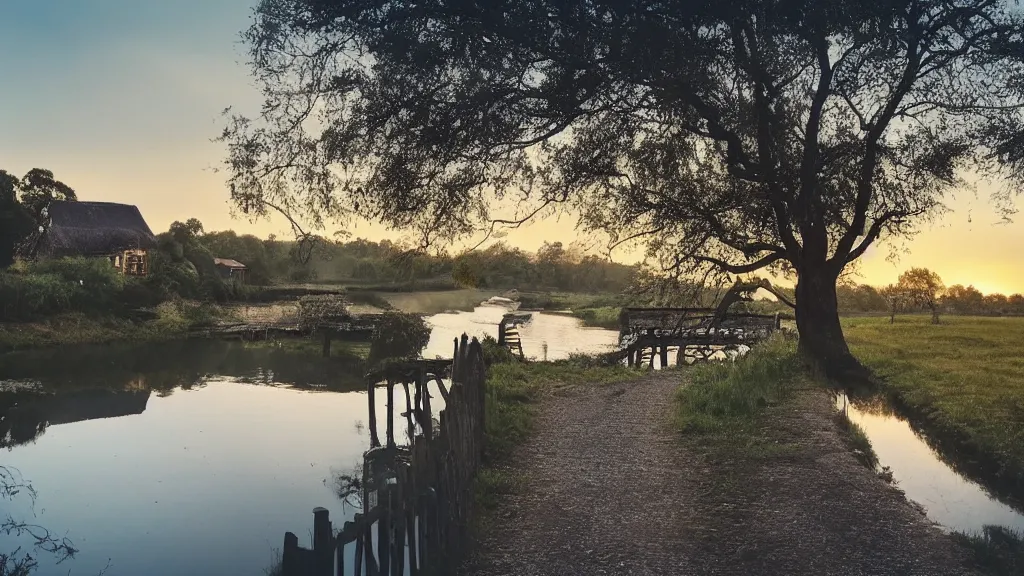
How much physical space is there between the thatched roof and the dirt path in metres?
47.4

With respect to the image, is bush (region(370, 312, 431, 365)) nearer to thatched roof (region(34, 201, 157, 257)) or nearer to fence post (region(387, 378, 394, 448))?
fence post (region(387, 378, 394, 448))

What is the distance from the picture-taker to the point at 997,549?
710cm

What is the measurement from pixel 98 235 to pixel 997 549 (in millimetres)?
55241

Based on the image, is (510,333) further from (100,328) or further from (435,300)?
(435,300)

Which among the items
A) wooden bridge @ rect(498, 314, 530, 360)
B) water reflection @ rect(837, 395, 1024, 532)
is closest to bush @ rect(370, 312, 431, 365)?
wooden bridge @ rect(498, 314, 530, 360)

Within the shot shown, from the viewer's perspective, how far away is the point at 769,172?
43.8ft

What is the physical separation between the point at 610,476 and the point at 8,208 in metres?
43.4

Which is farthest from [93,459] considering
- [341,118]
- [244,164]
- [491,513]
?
[491,513]

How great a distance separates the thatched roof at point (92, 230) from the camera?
154 ft

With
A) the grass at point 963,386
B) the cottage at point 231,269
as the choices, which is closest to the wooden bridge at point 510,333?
the grass at point 963,386

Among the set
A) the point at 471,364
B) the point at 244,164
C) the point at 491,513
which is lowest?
the point at 491,513

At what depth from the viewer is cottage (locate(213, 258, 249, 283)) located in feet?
196

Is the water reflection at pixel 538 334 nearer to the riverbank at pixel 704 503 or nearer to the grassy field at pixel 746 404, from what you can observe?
the grassy field at pixel 746 404

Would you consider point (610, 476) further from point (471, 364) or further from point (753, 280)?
point (753, 280)
